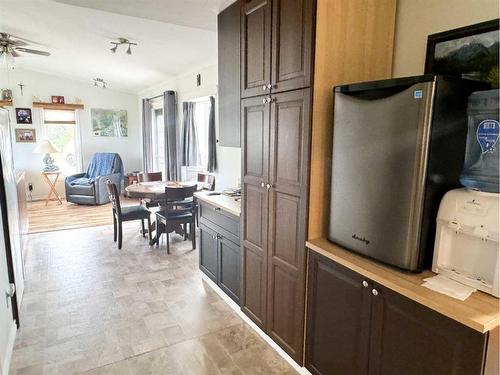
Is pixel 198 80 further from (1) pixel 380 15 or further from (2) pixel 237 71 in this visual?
(1) pixel 380 15

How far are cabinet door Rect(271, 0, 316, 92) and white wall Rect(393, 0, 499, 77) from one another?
1.92 ft

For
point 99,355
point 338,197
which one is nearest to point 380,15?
point 338,197

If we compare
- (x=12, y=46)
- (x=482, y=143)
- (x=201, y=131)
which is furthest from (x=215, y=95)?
(x=482, y=143)

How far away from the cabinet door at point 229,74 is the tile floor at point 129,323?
4.78 feet

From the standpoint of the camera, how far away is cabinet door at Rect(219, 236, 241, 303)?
8.69 ft

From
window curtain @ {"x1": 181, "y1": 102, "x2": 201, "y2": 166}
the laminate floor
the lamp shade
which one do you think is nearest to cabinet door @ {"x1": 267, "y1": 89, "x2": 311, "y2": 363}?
window curtain @ {"x1": 181, "y1": 102, "x2": 201, "y2": 166}

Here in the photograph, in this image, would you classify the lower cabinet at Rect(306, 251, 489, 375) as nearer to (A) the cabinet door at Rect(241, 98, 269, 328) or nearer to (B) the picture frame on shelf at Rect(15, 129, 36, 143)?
(A) the cabinet door at Rect(241, 98, 269, 328)

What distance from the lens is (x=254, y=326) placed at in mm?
2486

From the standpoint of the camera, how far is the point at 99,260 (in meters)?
3.90

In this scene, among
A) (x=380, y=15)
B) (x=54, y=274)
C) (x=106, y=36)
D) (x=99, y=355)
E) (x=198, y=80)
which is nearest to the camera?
(x=380, y=15)

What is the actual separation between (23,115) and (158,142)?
9.29 feet

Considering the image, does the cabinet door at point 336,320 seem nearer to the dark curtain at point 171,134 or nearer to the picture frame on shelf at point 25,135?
the dark curtain at point 171,134

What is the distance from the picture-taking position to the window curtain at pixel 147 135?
7527 mm

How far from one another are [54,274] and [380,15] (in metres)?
3.75
